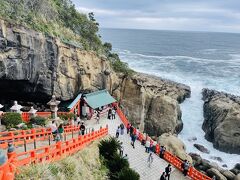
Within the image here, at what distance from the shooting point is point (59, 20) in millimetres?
37062

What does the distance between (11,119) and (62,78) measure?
10.1 meters

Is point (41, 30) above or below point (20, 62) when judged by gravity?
above

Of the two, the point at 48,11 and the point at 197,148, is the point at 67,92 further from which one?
the point at 197,148

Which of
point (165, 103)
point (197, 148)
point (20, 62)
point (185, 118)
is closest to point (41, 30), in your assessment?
point (20, 62)

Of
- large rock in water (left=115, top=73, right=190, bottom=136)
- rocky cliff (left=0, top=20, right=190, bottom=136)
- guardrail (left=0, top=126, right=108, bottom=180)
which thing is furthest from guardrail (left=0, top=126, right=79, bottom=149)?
large rock in water (left=115, top=73, right=190, bottom=136)

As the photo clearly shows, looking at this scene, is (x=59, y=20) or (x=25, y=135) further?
(x=59, y=20)

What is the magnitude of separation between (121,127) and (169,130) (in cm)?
1454

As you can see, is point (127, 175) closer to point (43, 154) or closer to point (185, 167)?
point (43, 154)

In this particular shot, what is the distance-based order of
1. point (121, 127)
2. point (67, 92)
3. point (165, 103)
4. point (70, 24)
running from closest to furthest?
1. point (121, 127)
2. point (67, 92)
3. point (70, 24)
4. point (165, 103)

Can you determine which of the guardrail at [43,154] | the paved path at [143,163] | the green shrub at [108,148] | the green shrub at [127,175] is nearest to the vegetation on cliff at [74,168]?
the guardrail at [43,154]

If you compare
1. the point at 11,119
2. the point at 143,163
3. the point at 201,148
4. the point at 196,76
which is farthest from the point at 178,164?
the point at 196,76

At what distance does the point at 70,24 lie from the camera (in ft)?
126

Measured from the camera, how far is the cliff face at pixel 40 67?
94.8 ft

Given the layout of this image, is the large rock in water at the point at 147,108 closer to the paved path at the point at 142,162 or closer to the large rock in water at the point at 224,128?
the large rock in water at the point at 224,128
